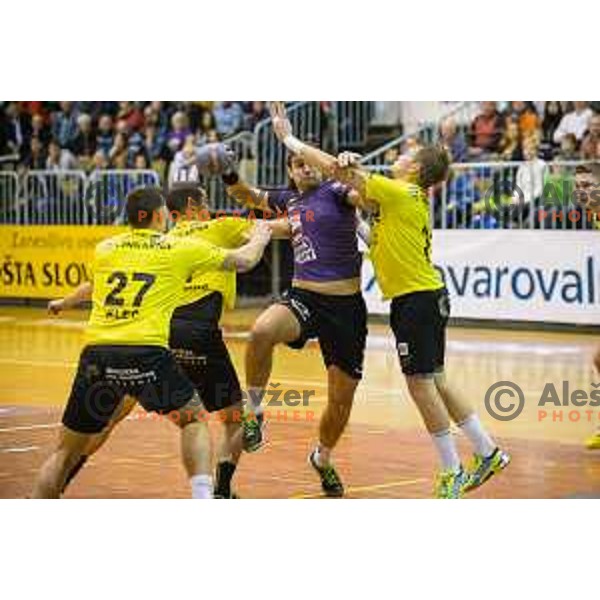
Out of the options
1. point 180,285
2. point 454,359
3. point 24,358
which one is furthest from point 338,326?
point 24,358

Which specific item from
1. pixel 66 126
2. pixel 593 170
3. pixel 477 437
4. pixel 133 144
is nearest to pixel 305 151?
pixel 477 437

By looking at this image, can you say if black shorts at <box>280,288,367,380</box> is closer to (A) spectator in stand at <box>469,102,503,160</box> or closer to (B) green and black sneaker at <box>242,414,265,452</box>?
(B) green and black sneaker at <box>242,414,265,452</box>

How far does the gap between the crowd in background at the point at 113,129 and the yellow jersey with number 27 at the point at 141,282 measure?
619 inches

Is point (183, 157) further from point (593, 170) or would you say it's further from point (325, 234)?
point (325, 234)

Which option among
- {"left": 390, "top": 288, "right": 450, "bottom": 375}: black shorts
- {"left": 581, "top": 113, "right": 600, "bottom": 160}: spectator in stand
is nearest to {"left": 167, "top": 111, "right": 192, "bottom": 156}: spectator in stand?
{"left": 581, "top": 113, "right": 600, "bottom": 160}: spectator in stand

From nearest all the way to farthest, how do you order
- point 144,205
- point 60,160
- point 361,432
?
point 144,205, point 361,432, point 60,160

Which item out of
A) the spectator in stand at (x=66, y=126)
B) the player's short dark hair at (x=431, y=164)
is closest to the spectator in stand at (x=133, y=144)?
the spectator in stand at (x=66, y=126)

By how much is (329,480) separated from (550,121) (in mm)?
12590

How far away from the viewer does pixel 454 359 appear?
17.5m

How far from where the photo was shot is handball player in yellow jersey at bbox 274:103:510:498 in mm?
9254

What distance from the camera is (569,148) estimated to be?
808 inches

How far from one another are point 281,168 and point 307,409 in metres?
10.5

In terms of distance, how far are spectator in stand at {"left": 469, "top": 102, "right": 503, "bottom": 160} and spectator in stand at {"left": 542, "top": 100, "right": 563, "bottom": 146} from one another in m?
0.72

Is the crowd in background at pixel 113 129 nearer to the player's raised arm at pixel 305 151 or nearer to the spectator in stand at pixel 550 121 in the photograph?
the spectator in stand at pixel 550 121
